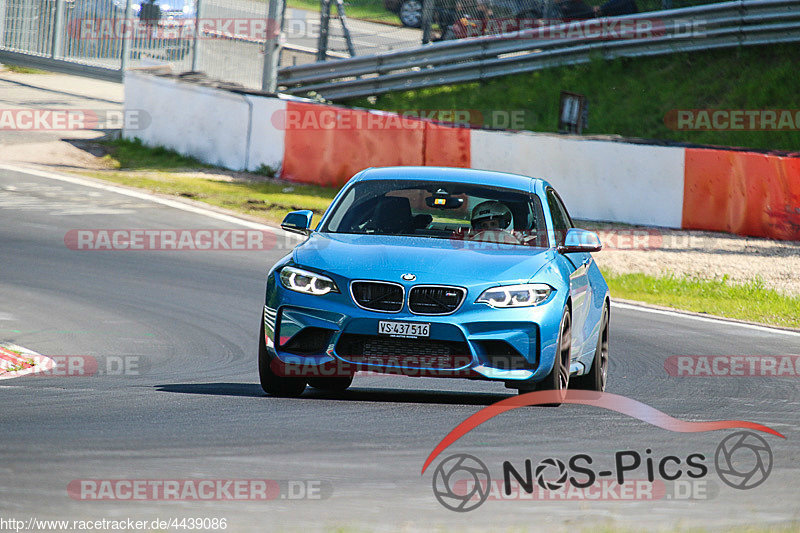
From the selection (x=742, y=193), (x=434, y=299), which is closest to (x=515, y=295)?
(x=434, y=299)

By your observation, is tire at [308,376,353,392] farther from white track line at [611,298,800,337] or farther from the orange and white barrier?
the orange and white barrier

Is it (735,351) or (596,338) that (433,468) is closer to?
(596,338)

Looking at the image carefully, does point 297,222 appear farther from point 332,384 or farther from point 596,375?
point 596,375

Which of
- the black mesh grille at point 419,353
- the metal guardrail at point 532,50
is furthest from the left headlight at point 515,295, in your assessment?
the metal guardrail at point 532,50

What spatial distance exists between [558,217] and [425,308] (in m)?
2.03

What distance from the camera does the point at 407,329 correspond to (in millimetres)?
7184

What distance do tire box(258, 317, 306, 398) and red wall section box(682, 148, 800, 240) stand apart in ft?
39.1

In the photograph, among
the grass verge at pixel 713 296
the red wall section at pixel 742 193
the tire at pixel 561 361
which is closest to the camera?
the tire at pixel 561 361

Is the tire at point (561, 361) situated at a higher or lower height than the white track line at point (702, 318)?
higher

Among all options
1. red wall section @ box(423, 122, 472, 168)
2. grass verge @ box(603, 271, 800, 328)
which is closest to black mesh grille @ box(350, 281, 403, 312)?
grass verge @ box(603, 271, 800, 328)

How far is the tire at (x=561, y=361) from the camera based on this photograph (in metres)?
7.46

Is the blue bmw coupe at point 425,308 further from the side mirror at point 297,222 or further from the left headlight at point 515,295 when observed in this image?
the side mirror at point 297,222

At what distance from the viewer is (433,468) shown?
5758 mm

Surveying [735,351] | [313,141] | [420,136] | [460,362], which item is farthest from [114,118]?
[460,362]
